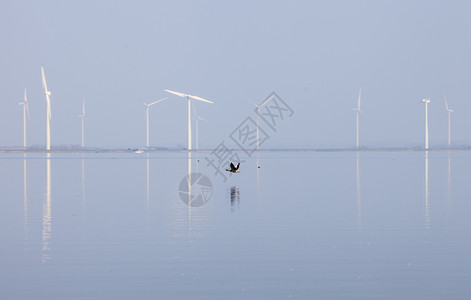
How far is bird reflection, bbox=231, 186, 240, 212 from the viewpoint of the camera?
36.1 m

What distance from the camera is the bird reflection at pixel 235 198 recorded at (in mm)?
36106

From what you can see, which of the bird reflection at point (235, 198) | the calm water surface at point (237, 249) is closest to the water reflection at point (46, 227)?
the calm water surface at point (237, 249)

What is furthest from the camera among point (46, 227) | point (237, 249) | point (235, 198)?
point (235, 198)

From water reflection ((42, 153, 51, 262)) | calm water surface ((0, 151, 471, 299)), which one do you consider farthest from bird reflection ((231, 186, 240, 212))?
water reflection ((42, 153, 51, 262))

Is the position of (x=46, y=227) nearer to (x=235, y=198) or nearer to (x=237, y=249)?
(x=237, y=249)

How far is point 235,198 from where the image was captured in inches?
1655

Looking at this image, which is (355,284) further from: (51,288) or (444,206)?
(444,206)

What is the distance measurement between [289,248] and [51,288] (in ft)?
26.9

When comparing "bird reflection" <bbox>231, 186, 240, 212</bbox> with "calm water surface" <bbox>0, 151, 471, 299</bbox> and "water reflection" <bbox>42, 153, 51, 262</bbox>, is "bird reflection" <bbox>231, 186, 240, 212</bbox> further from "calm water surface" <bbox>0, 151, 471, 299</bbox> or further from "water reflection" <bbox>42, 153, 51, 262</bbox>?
"water reflection" <bbox>42, 153, 51, 262</bbox>

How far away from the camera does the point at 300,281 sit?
17.1 meters

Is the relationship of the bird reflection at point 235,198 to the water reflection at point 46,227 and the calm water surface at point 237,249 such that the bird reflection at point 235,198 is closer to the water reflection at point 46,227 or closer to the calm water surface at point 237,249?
the calm water surface at point 237,249

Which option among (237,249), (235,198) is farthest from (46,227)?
(235,198)

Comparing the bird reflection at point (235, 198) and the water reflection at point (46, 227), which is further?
the bird reflection at point (235, 198)

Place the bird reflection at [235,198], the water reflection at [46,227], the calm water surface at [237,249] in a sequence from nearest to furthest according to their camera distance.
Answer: the calm water surface at [237,249] < the water reflection at [46,227] < the bird reflection at [235,198]
